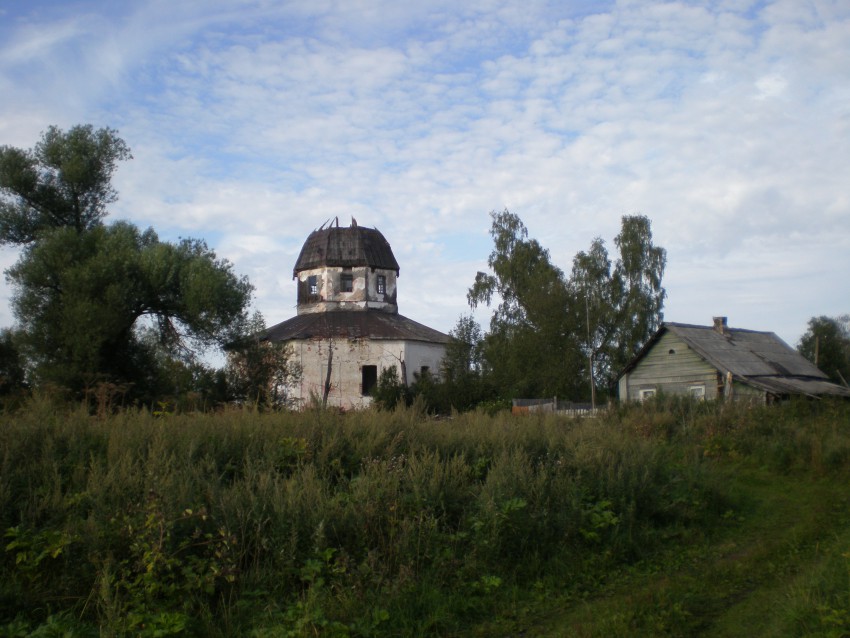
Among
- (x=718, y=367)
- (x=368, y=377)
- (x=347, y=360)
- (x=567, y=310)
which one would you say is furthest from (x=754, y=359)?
(x=347, y=360)

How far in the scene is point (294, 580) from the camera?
256 inches

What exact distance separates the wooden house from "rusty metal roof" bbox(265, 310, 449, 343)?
11667mm

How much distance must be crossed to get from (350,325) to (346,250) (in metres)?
5.63

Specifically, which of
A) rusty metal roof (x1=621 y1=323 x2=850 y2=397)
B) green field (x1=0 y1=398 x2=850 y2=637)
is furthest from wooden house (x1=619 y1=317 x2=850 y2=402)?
green field (x1=0 y1=398 x2=850 y2=637)

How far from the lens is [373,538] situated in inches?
279

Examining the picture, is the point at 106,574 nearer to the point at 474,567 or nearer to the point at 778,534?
the point at 474,567

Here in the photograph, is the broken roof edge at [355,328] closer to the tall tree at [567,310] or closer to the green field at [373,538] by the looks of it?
the tall tree at [567,310]

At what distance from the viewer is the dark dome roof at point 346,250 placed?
4182 centimetres

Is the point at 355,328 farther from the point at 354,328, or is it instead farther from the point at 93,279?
the point at 93,279

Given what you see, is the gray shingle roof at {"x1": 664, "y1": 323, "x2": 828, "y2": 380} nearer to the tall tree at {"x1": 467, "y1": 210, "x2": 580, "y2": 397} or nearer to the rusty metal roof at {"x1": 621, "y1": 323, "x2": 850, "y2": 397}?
the rusty metal roof at {"x1": 621, "y1": 323, "x2": 850, "y2": 397}

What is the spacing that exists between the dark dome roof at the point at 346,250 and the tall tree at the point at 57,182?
1777cm

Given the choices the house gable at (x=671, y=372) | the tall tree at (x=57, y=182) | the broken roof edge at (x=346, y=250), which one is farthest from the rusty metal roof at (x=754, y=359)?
the tall tree at (x=57, y=182)

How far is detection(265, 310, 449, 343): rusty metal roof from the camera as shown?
3766cm

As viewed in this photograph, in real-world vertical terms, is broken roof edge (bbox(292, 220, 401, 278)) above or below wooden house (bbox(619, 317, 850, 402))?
above
